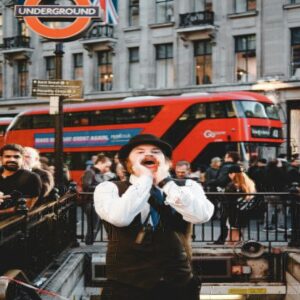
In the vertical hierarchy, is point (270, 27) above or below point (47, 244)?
above

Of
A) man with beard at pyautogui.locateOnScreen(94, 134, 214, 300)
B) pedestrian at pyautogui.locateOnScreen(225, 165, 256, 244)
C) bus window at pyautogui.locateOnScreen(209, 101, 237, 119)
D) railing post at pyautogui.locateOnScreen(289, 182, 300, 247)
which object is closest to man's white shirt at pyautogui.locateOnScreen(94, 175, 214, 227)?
man with beard at pyautogui.locateOnScreen(94, 134, 214, 300)

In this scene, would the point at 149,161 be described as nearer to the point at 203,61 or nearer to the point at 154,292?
the point at 154,292

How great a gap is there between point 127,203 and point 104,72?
35.0 metres

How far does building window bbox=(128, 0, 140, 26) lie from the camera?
37.4 metres

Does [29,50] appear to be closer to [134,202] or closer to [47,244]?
[47,244]

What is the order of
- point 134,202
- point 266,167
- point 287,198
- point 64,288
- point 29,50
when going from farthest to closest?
1. point 29,50
2. point 266,167
3. point 287,198
4. point 64,288
5. point 134,202

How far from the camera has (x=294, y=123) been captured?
32.1 metres

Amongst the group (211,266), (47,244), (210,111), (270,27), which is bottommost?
(211,266)

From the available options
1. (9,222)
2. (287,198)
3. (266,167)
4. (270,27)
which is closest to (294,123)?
(270,27)

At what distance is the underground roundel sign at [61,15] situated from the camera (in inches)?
353

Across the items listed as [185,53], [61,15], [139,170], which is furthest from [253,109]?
[139,170]

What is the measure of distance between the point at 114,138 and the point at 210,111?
429 cm

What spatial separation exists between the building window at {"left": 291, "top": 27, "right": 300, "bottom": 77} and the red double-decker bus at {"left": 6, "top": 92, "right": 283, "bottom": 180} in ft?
22.8

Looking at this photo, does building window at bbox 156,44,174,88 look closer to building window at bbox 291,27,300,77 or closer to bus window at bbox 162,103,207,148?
building window at bbox 291,27,300,77
